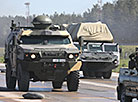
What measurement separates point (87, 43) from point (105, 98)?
1323 centimetres

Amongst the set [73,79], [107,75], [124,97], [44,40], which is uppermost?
[44,40]

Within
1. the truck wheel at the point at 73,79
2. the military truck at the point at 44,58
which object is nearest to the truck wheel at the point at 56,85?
the military truck at the point at 44,58

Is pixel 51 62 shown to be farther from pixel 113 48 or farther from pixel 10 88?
pixel 113 48

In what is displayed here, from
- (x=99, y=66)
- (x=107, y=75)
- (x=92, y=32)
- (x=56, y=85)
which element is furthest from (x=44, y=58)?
(x=92, y=32)

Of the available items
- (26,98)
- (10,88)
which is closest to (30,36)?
(10,88)

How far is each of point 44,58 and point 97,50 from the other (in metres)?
11.2

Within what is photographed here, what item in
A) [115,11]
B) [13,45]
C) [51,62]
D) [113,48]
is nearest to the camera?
[51,62]

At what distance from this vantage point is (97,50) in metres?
30.4

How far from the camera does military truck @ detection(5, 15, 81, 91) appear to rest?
19469mm

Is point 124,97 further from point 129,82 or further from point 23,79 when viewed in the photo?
point 23,79

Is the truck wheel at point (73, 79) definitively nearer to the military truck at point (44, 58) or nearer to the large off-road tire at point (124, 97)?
the military truck at point (44, 58)

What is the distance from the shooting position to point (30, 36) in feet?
68.0

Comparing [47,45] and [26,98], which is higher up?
[47,45]

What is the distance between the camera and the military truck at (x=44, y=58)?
19469mm
